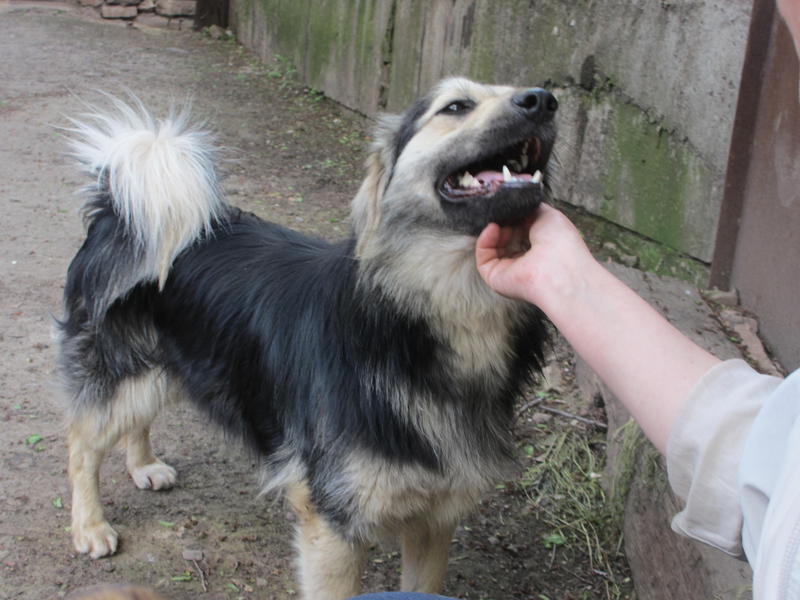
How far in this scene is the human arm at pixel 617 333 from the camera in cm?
139

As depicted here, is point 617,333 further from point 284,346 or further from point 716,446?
point 284,346

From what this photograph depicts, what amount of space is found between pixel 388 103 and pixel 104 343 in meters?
4.95

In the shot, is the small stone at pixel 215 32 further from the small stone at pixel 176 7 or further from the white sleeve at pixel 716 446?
the white sleeve at pixel 716 446

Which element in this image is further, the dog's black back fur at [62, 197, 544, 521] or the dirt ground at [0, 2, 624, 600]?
the dirt ground at [0, 2, 624, 600]

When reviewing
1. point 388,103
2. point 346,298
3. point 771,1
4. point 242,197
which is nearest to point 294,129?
point 388,103

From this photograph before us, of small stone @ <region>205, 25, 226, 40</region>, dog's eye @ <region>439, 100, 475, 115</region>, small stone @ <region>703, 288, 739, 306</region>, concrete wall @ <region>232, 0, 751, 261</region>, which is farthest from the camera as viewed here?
small stone @ <region>205, 25, 226, 40</region>

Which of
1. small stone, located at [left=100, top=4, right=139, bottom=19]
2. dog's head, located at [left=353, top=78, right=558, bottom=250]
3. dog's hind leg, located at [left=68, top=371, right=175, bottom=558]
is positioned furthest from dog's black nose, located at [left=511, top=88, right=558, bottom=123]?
small stone, located at [left=100, top=4, right=139, bottom=19]

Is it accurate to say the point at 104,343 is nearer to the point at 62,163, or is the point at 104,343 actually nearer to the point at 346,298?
the point at 346,298

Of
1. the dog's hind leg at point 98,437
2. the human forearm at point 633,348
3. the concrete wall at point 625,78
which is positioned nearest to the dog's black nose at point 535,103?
the human forearm at point 633,348

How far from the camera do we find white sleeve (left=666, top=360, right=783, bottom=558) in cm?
130

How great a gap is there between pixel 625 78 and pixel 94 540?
3.55m

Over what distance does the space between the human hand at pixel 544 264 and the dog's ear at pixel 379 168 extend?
22.5 inches

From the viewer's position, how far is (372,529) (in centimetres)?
253

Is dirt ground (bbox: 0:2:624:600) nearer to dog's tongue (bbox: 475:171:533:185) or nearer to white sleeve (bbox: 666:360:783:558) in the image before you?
dog's tongue (bbox: 475:171:533:185)
